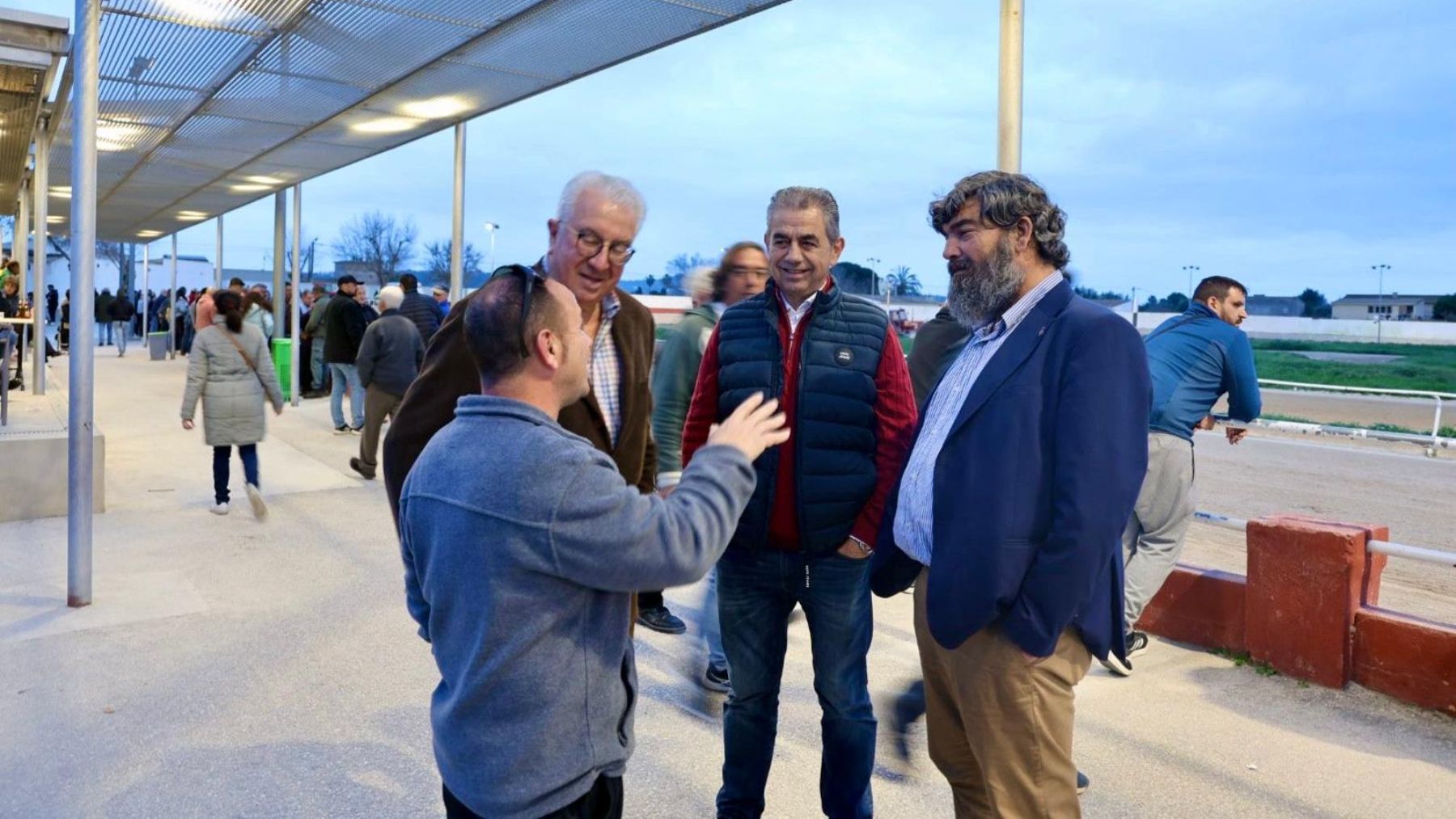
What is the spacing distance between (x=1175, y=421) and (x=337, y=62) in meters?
6.30

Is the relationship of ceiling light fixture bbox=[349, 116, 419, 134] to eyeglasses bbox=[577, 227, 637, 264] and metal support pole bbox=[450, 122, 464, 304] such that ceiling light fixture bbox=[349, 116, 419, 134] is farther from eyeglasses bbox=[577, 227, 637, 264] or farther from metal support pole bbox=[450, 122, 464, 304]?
eyeglasses bbox=[577, 227, 637, 264]

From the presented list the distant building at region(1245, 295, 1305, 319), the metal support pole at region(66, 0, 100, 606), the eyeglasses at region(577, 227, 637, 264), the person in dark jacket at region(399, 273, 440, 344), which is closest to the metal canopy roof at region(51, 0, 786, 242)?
the metal support pole at region(66, 0, 100, 606)

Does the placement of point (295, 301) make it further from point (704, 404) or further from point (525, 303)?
point (525, 303)

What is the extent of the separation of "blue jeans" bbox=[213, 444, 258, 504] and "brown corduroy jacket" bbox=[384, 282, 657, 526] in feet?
20.9

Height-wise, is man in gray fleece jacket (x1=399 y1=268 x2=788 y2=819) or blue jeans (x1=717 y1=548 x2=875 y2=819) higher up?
man in gray fleece jacket (x1=399 y1=268 x2=788 y2=819)

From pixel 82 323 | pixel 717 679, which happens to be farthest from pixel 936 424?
pixel 82 323

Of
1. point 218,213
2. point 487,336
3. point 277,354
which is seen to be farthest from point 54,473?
point 218,213

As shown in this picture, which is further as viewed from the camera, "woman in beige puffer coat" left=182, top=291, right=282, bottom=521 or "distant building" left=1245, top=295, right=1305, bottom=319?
"distant building" left=1245, top=295, right=1305, bottom=319

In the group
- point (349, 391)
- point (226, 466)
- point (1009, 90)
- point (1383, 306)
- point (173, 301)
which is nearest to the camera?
point (1009, 90)

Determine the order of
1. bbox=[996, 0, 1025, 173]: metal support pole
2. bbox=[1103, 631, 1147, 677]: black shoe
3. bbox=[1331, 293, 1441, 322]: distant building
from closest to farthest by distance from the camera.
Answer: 1. bbox=[996, 0, 1025, 173]: metal support pole
2. bbox=[1103, 631, 1147, 677]: black shoe
3. bbox=[1331, 293, 1441, 322]: distant building

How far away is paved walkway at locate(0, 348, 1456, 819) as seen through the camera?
3.69 m

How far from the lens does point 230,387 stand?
8.20m

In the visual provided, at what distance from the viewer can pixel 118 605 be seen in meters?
5.84

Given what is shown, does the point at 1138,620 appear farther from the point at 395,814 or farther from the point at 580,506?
the point at 580,506
